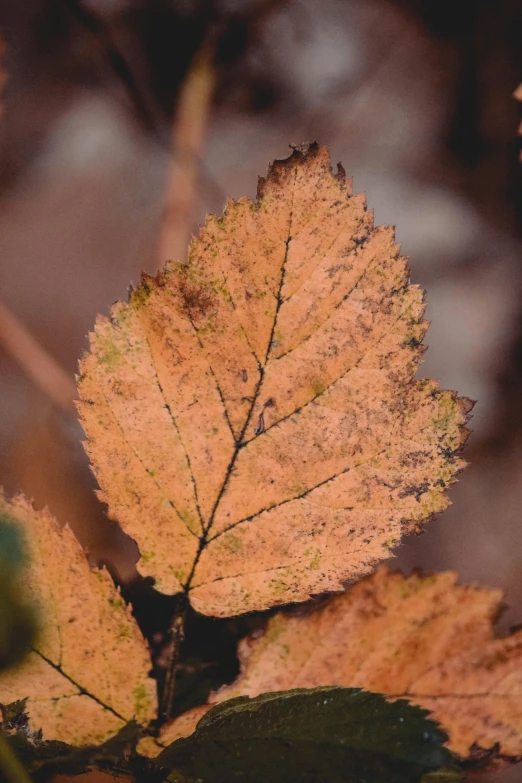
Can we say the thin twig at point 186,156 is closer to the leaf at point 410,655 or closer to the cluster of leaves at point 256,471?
the cluster of leaves at point 256,471

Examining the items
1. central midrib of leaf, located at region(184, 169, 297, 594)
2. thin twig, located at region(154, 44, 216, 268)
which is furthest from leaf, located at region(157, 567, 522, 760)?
thin twig, located at region(154, 44, 216, 268)

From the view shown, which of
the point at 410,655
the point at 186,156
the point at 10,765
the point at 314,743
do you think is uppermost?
the point at 186,156

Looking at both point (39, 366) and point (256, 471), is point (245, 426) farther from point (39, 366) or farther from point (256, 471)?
point (39, 366)

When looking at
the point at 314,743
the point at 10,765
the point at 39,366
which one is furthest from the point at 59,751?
the point at 39,366

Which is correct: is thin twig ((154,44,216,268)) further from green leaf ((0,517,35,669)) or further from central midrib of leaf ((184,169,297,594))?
green leaf ((0,517,35,669))

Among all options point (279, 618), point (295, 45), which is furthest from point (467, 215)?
point (279, 618)

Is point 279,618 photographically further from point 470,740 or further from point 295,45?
point 295,45

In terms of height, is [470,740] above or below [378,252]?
below
